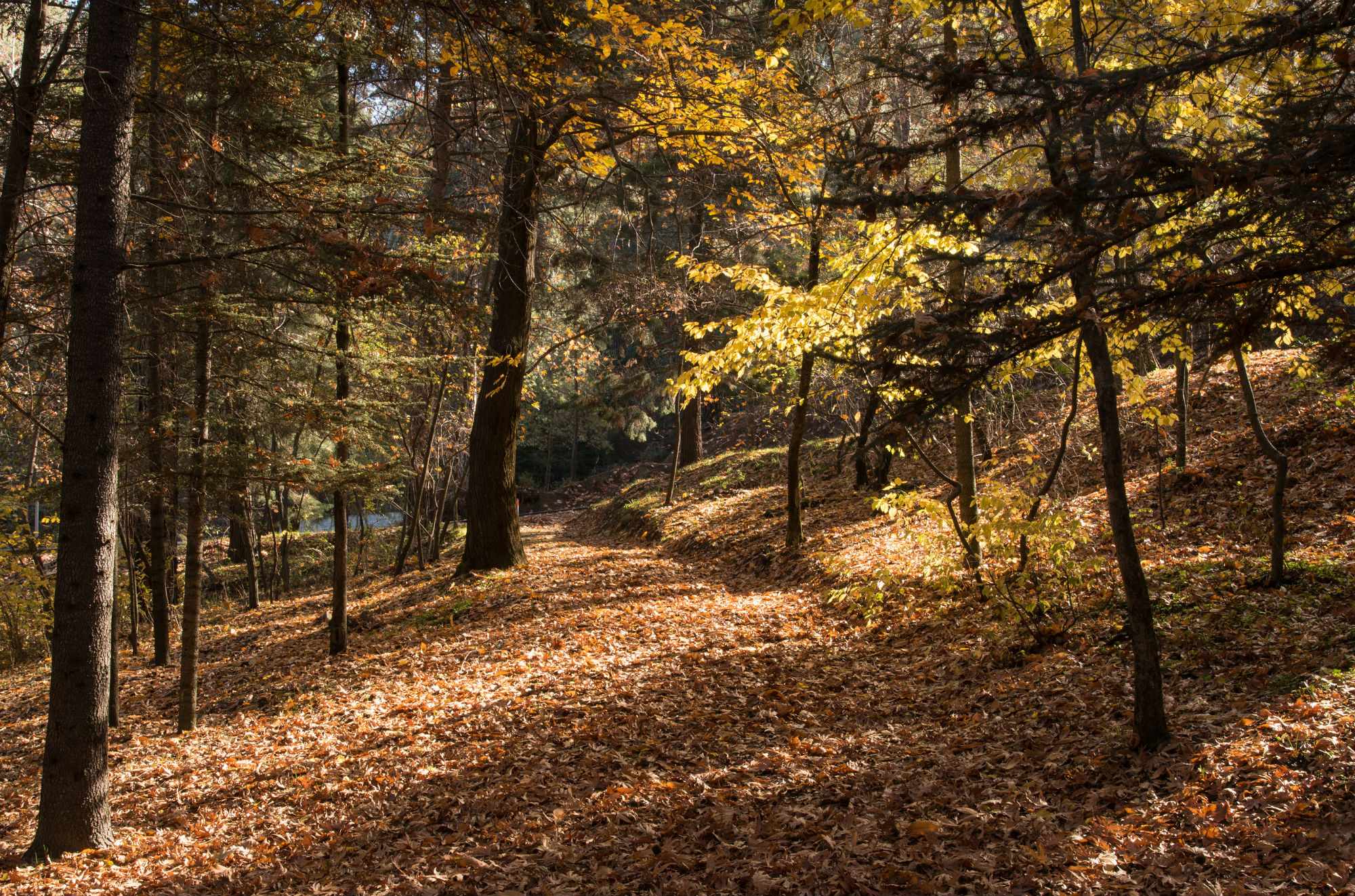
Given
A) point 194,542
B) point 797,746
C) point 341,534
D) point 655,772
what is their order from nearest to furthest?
1. point 655,772
2. point 797,746
3. point 194,542
4. point 341,534

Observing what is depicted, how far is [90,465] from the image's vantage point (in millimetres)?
4859

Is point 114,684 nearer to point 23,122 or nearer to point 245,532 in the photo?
point 23,122

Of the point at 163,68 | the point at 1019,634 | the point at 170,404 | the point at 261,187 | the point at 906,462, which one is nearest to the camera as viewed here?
the point at 261,187

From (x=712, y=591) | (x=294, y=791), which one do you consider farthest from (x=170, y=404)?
(x=712, y=591)

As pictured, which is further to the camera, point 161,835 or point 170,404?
point 170,404

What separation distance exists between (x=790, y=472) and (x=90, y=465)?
8175 mm

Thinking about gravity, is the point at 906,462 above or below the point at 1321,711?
above

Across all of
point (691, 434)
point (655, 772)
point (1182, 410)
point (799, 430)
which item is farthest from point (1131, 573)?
point (691, 434)

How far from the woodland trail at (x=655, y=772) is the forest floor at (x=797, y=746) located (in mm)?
24

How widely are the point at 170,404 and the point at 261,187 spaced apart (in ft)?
18.5

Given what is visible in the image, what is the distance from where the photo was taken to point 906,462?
14109 millimetres

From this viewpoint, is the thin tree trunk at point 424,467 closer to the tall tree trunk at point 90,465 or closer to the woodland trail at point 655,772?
the woodland trail at point 655,772

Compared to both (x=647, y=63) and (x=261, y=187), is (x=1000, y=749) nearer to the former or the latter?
(x=647, y=63)

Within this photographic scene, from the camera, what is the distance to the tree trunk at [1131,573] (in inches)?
160
